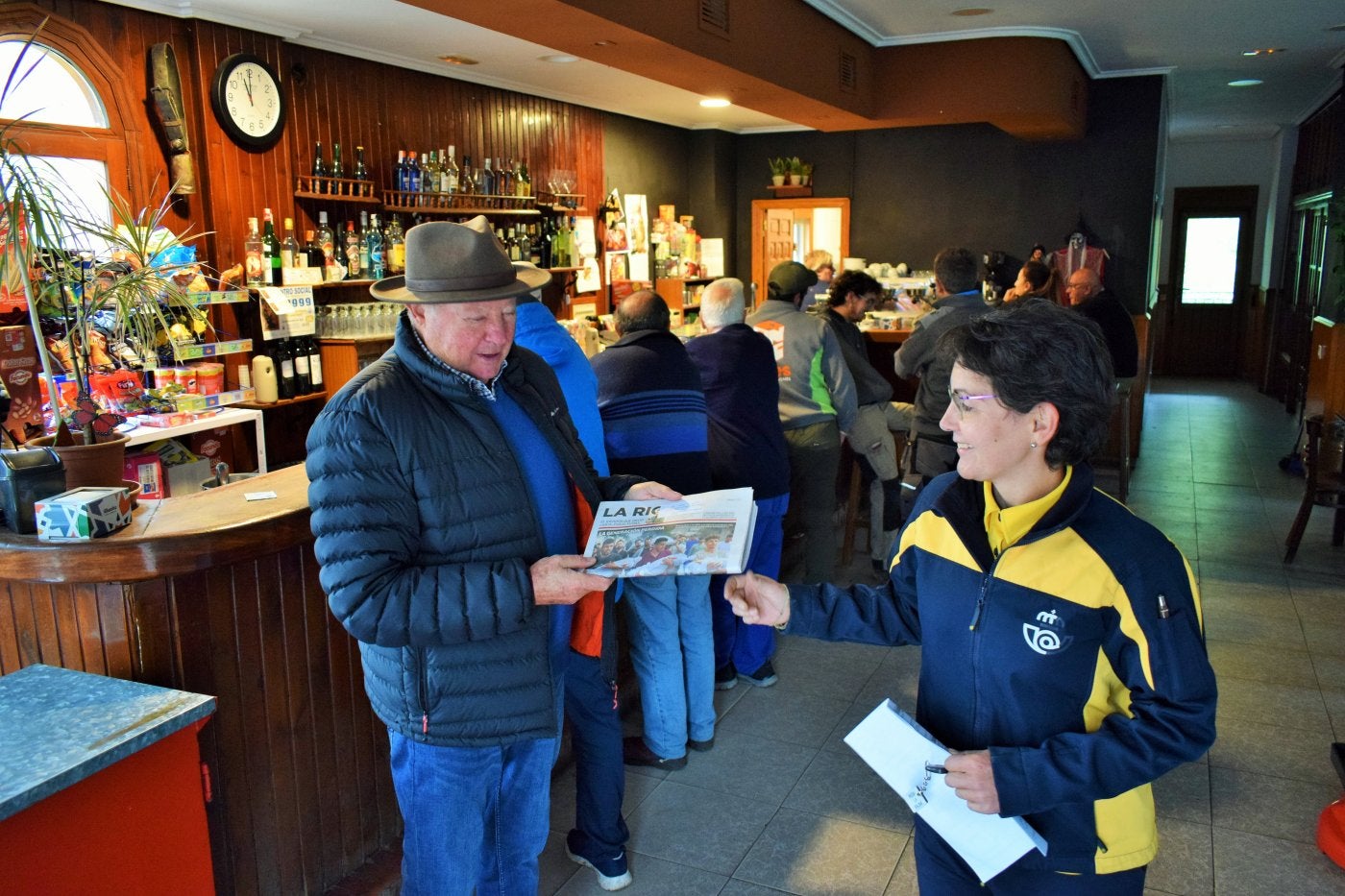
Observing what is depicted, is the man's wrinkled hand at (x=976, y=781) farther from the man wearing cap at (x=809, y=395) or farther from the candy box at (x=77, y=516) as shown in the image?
the man wearing cap at (x=809, y=395)

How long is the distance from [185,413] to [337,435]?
11.0ft

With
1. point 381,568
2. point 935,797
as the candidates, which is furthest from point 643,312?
point 935,797

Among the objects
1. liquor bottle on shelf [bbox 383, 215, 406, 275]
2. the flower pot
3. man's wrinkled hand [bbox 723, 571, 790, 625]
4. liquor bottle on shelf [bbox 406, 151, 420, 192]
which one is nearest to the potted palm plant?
the flower pot

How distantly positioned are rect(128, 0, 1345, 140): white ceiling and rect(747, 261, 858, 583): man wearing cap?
1.81 metres

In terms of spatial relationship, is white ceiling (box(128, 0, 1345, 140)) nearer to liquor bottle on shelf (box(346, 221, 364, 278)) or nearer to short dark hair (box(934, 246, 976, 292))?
liquor bottle on shelf (box(346, 221, 364, 278))

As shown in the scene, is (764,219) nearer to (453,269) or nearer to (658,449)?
(658,449)

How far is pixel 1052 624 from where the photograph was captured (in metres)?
1.54

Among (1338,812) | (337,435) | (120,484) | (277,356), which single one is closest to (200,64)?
(277,356)

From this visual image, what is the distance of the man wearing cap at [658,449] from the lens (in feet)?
10.9

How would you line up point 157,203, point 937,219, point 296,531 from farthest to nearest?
point 937,219, point 157,203, point 296,531

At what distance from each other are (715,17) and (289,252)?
2751mm

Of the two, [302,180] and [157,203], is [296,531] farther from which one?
Result: [302,180]

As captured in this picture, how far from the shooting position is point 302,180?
622cm

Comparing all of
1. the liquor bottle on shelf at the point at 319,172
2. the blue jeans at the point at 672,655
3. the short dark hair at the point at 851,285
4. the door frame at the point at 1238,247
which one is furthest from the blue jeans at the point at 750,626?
the door frame at the point at 1238,247
